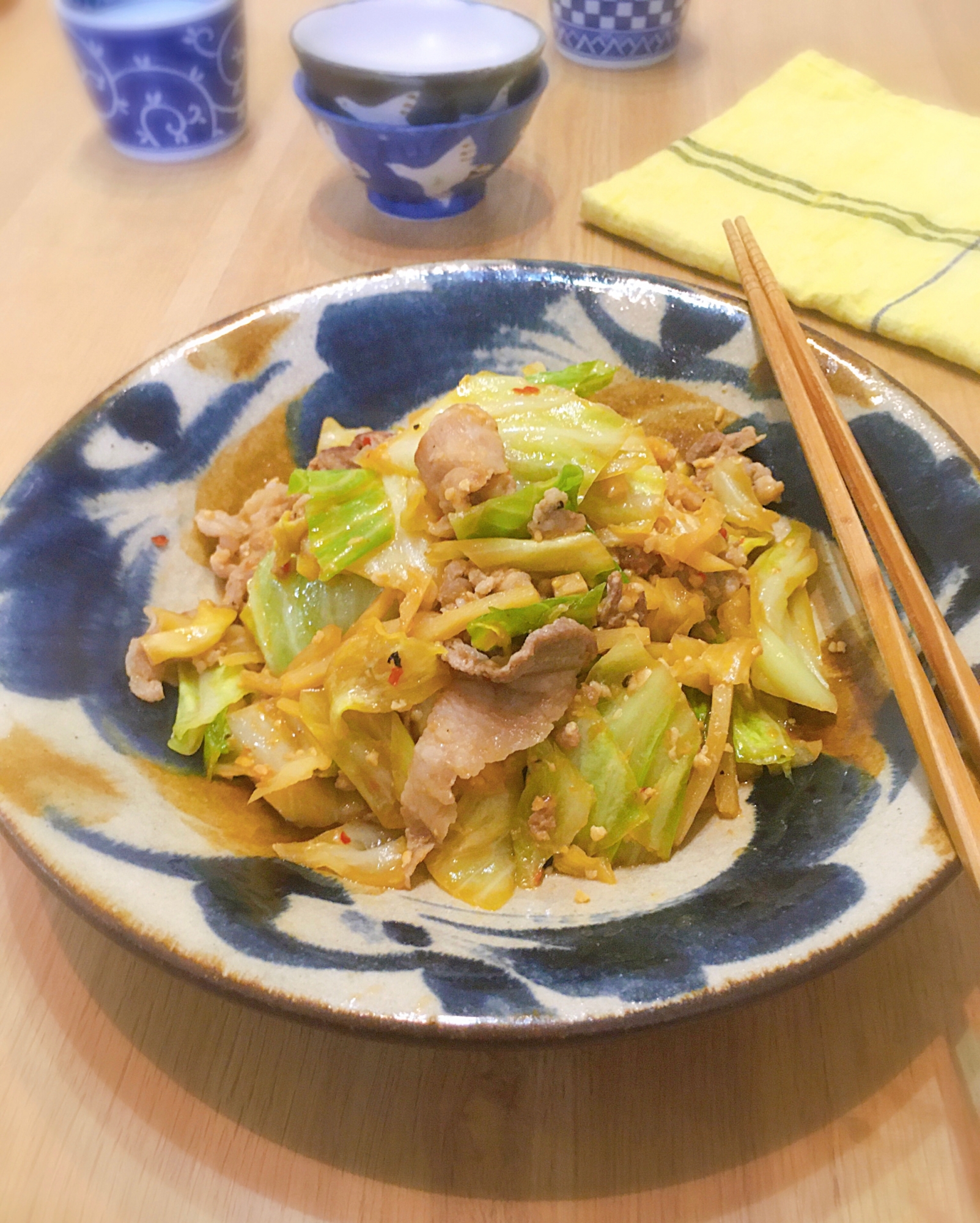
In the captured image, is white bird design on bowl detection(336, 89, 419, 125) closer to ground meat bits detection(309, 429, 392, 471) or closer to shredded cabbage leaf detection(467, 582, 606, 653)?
ground meat bits detection(309, 429, 392, 471)

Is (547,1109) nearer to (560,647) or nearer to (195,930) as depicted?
(195,930)

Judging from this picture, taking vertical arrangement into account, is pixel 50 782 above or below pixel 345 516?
below

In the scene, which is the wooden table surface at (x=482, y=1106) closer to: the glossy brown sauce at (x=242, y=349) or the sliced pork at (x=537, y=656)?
the sliced pork at (x=537, y=656)

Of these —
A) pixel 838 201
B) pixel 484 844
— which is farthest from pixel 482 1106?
pixel 838 201

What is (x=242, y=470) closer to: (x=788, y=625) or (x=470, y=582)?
(x=470, y=582)

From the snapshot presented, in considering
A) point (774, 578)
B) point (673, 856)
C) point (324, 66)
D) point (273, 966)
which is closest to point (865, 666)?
point (774, 578)

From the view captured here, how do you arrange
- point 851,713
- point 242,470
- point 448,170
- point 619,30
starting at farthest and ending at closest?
1. point 619,30
2. point 448,170
3. point 242,470
4. point 851,713

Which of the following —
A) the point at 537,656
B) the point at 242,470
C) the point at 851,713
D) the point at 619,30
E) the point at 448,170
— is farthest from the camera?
the point at 619,30
